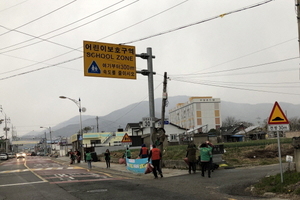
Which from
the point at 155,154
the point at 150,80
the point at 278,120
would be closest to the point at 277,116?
the point at 278,120

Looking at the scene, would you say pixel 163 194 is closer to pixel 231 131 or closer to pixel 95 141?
pixel 231 131

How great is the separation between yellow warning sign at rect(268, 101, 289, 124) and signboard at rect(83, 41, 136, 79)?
8.76 metres

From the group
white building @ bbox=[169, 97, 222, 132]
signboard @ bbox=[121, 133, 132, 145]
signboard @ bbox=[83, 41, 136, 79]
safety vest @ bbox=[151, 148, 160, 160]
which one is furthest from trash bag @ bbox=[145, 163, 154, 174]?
white building @ bbox=[169, 97, 222, 132]

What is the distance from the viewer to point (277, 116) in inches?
404

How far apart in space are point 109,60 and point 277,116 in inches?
364

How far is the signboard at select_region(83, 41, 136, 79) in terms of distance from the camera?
52.8 feet

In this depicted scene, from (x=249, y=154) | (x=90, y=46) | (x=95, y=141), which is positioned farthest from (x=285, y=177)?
(x=95, y=141)

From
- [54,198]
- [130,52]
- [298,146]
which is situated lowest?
[54,198]

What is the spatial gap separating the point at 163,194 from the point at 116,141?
63161mm

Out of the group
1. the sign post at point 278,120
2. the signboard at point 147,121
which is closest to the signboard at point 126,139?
the signboard at point 147,121

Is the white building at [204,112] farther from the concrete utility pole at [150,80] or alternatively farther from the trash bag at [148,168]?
the trash bag at [148,168]

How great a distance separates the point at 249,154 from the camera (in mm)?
22453

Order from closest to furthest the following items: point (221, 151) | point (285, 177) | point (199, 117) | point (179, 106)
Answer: point (285, 177)
point (221, 151)
point (199, 117)
point (179, 106)

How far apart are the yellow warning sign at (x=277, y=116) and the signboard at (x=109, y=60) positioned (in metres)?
8.76
